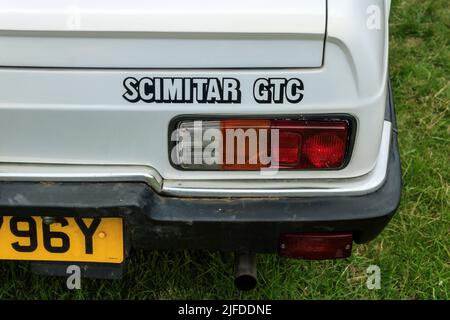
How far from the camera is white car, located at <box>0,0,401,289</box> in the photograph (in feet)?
5.46

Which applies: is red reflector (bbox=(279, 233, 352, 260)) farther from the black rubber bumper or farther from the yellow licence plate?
the yellow licence plate

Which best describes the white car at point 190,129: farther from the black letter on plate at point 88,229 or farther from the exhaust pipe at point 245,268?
the exhaust pipe at point 245,268

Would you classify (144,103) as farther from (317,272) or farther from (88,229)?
(317,272)

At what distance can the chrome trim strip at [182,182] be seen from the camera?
185cm

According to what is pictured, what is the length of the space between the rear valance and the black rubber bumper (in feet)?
1.17

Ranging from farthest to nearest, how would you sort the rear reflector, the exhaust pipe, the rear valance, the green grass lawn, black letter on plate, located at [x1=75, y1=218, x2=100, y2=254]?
the green grass lawn < the exhaust pipe < black letter on plate, located at [x1=75, y1=218, x2=100, y2=254] < the rear reflector < the rear valance

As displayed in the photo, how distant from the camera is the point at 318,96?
1720 millimetres

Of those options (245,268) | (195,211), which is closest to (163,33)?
(195,211)

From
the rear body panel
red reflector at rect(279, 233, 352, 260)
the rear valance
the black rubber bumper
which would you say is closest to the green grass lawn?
red reflector at rect(279, 233, 352, 260)
